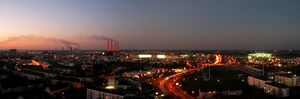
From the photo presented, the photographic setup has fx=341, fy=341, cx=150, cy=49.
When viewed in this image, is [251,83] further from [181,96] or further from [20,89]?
[20,89]

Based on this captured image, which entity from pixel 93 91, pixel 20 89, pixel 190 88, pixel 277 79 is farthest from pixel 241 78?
pixel 20 89

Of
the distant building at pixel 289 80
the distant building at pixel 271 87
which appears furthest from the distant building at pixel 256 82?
the distant building at pixel 289 80

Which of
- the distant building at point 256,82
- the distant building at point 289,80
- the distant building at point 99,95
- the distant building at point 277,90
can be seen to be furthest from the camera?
the distant building at point 289,80

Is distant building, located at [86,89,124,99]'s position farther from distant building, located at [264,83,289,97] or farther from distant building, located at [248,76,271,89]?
distant building, located at [248,76,271,89]

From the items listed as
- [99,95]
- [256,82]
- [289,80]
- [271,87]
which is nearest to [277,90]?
[271,87]

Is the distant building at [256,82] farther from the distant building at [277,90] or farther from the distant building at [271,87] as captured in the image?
the distant building at [277,90]

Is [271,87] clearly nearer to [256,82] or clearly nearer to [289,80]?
[256,82]

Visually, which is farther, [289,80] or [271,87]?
[289,80]

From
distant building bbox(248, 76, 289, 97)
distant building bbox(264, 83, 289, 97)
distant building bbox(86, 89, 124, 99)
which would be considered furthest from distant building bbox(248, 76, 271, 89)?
Result: distant building bbox(86, 89, 124, 99)

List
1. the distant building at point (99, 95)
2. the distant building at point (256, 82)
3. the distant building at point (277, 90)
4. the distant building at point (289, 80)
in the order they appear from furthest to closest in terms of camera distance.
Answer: the distant building at point (289, 80) < the distant building at point (256, 82) < the distant building at point (277, 90) < the distant building at point (99, 95)
